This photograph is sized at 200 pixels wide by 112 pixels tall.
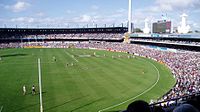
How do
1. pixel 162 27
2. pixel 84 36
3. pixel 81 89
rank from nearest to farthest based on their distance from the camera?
pixel 81 89
pixel 162 27
pixel 84 36

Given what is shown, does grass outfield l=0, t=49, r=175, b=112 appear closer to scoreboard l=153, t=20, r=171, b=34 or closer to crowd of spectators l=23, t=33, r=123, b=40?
scoreboard l=153, t=20, r=171, b=34

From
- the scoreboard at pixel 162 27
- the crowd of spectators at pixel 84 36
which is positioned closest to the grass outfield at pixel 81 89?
the scoreboard at pixel 162 27

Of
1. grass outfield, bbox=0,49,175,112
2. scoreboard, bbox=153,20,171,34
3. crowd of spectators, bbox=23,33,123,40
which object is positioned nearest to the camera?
grass outfield, bbox=0,49,175,112

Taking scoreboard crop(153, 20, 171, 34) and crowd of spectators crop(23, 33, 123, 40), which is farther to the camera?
crowd of spectators crop(23, 33, 123, 40)

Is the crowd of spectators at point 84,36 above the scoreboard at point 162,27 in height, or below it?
below

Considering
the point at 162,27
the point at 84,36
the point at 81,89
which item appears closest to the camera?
the point at 81,89

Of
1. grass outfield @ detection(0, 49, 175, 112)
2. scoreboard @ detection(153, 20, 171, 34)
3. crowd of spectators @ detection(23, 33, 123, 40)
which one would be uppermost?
scoreboard @ detection(153, 20, 171, 34)

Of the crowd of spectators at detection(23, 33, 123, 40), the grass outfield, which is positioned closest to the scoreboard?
the grass outfield

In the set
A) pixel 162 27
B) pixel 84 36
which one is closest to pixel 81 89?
pixel 162 27

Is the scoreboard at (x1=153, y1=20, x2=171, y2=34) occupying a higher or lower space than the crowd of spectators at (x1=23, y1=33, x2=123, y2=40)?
Answer: higher

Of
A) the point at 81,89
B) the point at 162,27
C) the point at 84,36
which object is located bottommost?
the point at 81,89

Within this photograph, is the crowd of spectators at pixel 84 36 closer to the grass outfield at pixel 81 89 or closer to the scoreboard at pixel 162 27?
the scoreboard at pixel 162 27

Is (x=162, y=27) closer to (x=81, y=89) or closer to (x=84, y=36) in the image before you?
(x=81, y=89)

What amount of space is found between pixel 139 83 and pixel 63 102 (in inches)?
556
